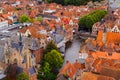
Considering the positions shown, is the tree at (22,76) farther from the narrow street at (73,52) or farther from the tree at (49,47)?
the narrow street at (73,52)

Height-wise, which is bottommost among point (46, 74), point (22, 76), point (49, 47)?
point (46, 74)

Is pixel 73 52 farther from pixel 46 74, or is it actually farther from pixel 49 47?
pixel 46 74

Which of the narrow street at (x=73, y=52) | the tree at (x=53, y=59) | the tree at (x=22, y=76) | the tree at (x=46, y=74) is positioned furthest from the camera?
the narrow street at (x=73, y=52)

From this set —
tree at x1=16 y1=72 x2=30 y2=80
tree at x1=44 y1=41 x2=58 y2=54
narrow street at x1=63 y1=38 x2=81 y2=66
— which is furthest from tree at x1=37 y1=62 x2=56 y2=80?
narrow street at x1=63 y1=38 x2=81 y2=66

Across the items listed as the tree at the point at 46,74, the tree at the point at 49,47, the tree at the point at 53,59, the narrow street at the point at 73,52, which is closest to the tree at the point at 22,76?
the tree at the point at 46,74

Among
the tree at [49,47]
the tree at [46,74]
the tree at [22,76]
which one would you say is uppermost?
the tree at [49,47]

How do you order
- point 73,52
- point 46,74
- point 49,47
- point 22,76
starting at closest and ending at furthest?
point 22,76 < point 46,74 < point 49,47 < point 73,52

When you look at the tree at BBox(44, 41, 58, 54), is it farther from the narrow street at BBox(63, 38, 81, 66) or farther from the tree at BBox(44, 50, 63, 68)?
the tree at BBox(44, 50, 63, 68)

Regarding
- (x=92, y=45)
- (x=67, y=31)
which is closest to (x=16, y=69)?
(x=92, y=45)

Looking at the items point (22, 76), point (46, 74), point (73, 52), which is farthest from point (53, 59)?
point (73, 52)
